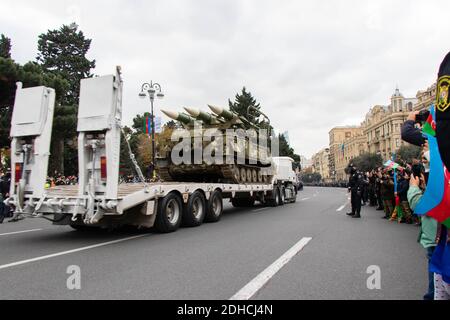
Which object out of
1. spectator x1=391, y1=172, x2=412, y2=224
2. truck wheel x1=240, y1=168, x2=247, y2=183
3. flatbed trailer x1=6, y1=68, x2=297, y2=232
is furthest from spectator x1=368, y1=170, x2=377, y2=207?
flatbed trailer x1=6, y1=68, x2=297, y2=232

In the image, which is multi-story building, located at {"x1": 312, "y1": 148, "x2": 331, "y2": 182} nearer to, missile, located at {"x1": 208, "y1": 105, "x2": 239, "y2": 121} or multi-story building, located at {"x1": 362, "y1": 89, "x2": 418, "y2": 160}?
multi-story building, located at {"x1": 362, "y1": 89, "x2": 418, "y2": 160}

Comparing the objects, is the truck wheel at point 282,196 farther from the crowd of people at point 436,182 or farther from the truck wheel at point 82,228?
the crowd of people at point 436,182

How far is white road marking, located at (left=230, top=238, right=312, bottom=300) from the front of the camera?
3.97 meters

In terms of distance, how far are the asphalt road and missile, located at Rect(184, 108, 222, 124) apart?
17.2ft

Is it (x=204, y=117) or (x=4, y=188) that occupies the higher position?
(x=204, y=117)

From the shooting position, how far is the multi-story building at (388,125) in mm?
90125

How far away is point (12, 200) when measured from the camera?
735 centimetres

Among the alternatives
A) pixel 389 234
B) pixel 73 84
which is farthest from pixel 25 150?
pixel 73 84

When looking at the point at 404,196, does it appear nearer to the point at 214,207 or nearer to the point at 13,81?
the point at 214,207

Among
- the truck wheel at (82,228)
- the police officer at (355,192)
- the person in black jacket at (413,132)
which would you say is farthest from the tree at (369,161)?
the person in black jacket at (413,132)

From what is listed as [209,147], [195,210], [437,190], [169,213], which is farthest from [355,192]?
[437,190]

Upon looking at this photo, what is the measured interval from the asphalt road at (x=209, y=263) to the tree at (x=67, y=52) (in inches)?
1476

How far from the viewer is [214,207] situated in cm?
1083

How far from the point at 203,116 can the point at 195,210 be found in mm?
4589
